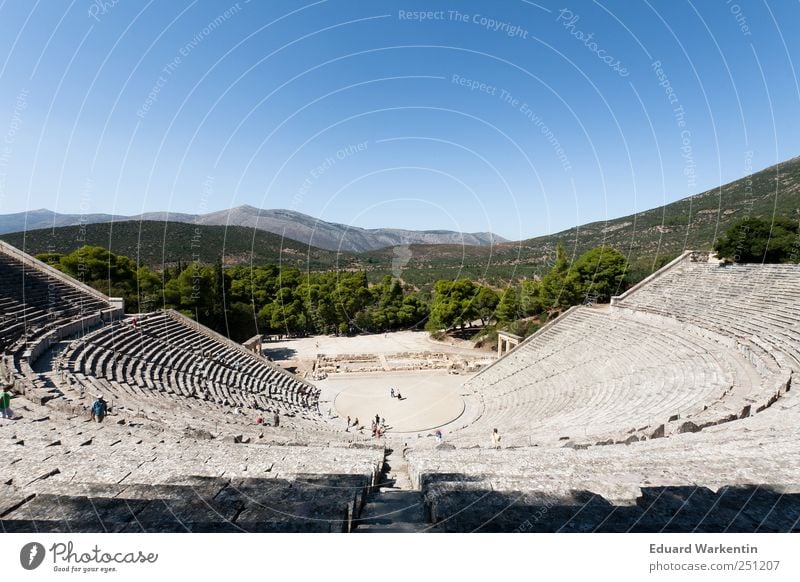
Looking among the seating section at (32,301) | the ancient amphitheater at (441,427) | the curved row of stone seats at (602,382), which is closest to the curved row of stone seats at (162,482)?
the ancient amphitheater at (441,427)

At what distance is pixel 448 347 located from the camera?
34.9 m

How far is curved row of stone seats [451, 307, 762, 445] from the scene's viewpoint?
11164 mm

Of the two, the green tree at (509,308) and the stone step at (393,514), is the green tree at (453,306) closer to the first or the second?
the green tree at (509,308)

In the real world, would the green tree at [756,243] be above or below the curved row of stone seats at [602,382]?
above

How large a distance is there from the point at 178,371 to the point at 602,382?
65.0 feet

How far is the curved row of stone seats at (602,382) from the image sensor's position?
11.2 m

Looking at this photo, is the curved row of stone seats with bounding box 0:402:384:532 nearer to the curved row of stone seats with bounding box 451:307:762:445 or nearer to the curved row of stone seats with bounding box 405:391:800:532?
the curved row of stone seats with bounding box 405:391:800:532

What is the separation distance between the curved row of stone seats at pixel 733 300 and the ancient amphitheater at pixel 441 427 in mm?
126

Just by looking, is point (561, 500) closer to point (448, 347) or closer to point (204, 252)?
point (448, 347)

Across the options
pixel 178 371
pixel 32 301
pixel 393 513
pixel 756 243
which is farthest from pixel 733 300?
pixel 32 301

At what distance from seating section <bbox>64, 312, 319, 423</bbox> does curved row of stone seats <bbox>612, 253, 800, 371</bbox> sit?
784 inches

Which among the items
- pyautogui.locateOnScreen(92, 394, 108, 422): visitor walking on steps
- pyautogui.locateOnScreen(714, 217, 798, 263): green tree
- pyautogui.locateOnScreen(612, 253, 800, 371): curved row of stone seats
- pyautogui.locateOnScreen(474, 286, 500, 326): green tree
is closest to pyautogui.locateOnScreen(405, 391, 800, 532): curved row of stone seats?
pyautogui.locateOnScreen(92, 394, 108, 422): visitor walking on steps

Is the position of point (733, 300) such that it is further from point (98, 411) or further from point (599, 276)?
point (98, 411)

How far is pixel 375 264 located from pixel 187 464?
91.8m
